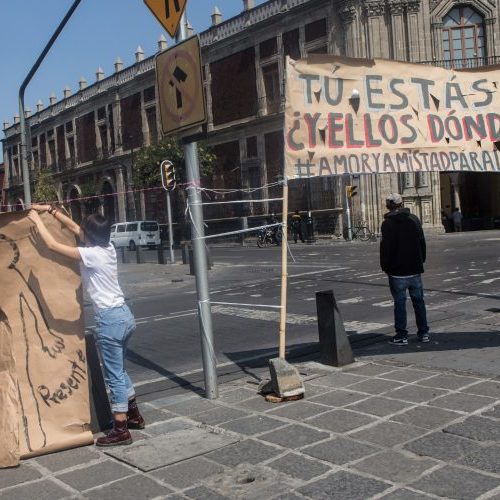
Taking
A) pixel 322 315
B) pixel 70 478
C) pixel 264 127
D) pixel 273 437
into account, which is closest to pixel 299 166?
pixel 322 315

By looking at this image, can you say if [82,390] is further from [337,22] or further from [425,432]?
[337,22]

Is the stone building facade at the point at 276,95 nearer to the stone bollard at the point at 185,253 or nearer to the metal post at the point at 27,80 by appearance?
the stone bollard at the point at 185,253

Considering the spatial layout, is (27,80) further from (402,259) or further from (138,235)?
(138,235)

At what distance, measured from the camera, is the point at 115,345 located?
4547mm

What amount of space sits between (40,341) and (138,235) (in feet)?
111

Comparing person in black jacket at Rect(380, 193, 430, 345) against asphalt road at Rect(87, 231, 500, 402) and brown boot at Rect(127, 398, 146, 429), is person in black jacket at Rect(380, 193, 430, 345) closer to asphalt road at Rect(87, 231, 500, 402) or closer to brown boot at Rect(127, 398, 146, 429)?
asphalt road at Rect(87, 231, 500, 402)

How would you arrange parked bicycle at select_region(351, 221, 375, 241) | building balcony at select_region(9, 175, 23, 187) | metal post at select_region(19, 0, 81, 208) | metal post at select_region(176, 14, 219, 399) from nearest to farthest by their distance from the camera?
metal post at select_region(176, 14, 219, 399)
metal post at select_region(19, 0, 81, 208)
parked bicycle at select_region(351, 221, 375, 241)
building balcony at select_region(9, 175, 23, 187)

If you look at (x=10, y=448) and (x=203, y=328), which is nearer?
(x=10, y=448)

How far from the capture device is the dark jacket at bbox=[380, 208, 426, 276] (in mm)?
7129

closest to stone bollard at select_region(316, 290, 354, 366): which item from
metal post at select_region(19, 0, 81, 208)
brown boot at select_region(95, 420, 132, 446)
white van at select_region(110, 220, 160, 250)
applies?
brown boot at select_region(95, 420, 132, 446)

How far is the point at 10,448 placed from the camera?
421 centimetres

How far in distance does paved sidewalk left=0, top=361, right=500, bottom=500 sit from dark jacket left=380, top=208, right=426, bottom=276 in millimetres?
1842

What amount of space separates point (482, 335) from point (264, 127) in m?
31.5

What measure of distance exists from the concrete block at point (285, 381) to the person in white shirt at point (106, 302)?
1.30 metres
